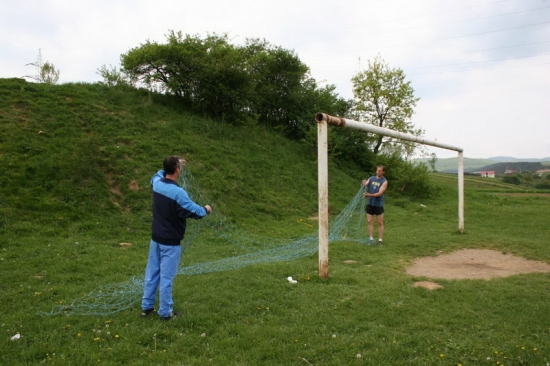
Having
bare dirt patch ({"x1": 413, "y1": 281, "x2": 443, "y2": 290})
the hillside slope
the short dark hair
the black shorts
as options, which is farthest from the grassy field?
the short dark hair

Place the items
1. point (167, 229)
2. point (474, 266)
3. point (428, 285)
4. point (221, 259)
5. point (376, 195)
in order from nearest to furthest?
1. point (167, 229)
2. point (428, 285)
3. point (474, 266)
4. point (221, 259)
5. point (376, 195)

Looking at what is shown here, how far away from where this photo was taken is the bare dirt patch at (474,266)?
7.43 meters

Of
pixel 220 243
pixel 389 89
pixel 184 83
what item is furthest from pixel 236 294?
pixel 389 89

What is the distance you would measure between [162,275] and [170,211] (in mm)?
802

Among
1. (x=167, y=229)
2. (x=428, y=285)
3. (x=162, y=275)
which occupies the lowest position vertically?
(x=428, y=285)

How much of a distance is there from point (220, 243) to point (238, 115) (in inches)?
465

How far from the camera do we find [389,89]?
2809 cm

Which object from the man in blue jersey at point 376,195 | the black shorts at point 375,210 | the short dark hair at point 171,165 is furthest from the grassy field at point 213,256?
the short dark hair at point 171,165

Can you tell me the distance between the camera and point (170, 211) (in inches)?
189

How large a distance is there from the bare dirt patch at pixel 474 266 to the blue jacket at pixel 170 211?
473 cm

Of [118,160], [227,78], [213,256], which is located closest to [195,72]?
[227,78]

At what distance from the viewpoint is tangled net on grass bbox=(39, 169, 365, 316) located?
5258mm

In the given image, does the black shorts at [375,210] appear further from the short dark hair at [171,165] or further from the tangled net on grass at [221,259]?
the short dark hair at [171,165]

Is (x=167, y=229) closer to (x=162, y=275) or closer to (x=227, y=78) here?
(x=162, y=275)
